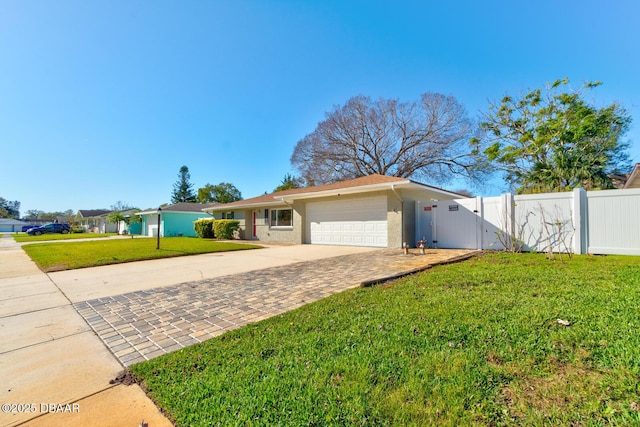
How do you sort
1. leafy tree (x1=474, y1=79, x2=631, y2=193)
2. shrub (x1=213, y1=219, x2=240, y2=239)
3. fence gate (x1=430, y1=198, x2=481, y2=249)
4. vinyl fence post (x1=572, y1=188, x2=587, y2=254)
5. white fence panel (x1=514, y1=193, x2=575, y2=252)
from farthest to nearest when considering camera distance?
shrub (x1=213, y1=219, x2=240, y2=239)
leafy tree (x1=474, y1=79, x2=631, y2=193)
fence gate (x1=430, y1=198, x2=481, y2=249)
white fence panel (x1=514, y1=193, x2=575, y2=252)
vinyl fence post (x1=572, y1=188, x2=587, y2=254)

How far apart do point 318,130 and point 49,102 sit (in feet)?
67.0

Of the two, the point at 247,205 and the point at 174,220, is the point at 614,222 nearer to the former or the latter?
the point at 247,205

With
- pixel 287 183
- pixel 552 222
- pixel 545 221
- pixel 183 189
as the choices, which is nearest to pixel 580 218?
pixel 552 222

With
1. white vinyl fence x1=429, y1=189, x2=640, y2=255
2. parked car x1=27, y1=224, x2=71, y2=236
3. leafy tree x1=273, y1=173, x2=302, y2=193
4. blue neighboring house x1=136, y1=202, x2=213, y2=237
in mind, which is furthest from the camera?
leafy tree x1=273, y1=173, x2=302, y2=193

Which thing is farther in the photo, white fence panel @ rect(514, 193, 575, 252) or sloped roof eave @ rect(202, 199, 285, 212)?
sloped roof eave @ rect(202, 199, 285, 212)

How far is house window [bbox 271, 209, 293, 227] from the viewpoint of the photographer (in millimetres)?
17344

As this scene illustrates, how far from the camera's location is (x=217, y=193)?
50.6 meters

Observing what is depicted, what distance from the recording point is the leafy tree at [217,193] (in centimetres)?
4981

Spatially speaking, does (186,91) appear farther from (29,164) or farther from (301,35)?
(29,164)

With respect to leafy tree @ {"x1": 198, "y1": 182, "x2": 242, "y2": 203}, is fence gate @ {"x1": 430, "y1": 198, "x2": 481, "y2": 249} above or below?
below

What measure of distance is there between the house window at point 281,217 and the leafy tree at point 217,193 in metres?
34.5

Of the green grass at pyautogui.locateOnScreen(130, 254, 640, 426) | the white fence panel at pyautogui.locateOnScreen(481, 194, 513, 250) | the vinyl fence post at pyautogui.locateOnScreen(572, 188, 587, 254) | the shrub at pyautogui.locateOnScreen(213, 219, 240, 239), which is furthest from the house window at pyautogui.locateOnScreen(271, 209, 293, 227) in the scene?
the green grass at pyautogui.locateOnScreen(130, 254, 640, 426)

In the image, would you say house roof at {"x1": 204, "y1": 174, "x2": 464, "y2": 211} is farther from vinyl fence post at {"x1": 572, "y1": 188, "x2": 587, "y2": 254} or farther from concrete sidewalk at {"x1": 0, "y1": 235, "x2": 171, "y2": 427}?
concrete sidewalk at {"x1": 0, "y1": 235, "x2": 171, "y2": 427}

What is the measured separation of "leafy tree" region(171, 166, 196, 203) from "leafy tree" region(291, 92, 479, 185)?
37.5m
